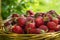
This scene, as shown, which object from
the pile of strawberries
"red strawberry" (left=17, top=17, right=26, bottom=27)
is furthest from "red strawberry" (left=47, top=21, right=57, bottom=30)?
"red strawberry" (left=17, top=17, right=26, bottom=27)

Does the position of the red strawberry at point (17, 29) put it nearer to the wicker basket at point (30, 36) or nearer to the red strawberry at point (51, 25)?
the wicker basket at point (30, 36)

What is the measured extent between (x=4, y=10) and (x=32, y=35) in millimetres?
1480

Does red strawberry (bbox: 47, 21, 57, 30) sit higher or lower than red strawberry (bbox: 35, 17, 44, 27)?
lower

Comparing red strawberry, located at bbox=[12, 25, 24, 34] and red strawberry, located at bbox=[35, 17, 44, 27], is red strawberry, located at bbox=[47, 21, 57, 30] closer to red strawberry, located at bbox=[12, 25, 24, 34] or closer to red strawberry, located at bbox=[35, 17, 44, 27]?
red strawberry, located at bbox=[35, 17, 44, 27]

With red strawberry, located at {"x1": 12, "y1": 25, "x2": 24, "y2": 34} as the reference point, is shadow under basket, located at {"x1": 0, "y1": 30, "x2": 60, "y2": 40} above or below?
below

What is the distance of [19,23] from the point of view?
1071 mm

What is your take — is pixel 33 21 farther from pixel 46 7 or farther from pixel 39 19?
pixel 46 7

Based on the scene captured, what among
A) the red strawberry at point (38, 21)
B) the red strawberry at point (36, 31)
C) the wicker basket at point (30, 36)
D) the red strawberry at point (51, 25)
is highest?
the red strawberry at point (38, 21)

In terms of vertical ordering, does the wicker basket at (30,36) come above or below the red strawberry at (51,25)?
below

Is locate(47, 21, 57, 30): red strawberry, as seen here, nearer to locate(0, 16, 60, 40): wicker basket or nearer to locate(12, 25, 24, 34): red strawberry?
locate(0, 16, 60, 40): wicker basket

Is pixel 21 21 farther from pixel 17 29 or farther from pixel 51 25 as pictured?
pixel 51 25

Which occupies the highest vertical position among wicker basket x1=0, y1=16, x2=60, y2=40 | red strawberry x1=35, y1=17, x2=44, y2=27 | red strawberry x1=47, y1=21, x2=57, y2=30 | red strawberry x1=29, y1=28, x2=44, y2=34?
red strawberry x1=35, y1=17, x2=44, y2=27

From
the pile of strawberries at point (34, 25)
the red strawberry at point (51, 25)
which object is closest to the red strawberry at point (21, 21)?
the pile of strawberries at point (34, 25)

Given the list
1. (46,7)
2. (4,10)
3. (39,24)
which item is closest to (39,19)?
(39,24)
